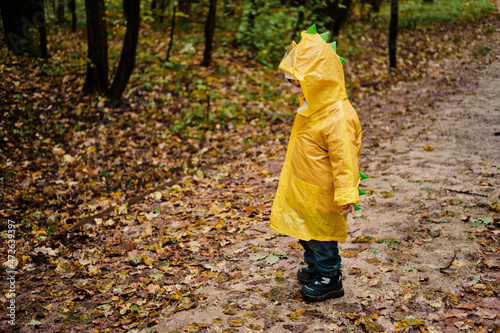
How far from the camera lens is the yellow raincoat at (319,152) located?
2.90 meters

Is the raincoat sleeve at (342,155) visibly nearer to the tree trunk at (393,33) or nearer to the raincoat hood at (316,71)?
the raincoat hood at (316,71)

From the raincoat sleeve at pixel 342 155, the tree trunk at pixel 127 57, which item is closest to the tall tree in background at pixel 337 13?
the tree trunk at pixel 127 57

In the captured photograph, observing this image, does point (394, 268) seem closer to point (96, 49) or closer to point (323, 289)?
point (323, 289)

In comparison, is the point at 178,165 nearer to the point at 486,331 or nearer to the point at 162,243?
the point at 162,243

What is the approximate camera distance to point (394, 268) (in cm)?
Answer: 371

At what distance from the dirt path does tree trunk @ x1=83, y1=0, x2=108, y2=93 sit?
20.5ft

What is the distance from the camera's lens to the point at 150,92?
1034 cm

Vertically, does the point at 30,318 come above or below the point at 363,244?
below

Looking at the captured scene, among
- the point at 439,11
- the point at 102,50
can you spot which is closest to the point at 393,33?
the point at 439,11

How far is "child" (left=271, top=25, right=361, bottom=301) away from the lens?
2.91 meters

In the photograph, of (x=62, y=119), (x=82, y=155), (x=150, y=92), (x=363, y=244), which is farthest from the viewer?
(x=150, y=92)

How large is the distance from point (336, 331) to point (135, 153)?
599 cm

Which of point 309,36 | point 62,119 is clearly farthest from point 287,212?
point 62,119

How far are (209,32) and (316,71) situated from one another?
A: 9.59m
